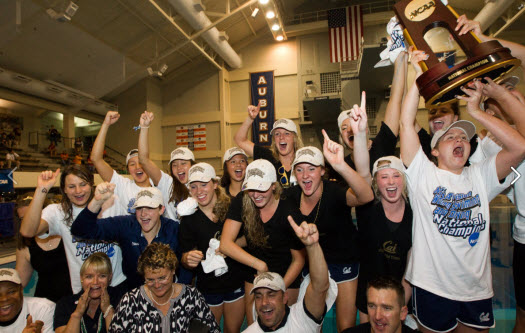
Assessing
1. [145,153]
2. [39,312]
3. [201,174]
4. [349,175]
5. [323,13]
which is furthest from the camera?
[323,13]

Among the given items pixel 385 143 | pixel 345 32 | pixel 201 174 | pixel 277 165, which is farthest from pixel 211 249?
pixel 345 32

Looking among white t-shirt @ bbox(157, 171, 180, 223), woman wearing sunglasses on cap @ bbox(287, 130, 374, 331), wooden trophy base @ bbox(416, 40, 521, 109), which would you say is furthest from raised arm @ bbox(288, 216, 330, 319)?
white t-shirt @ bbox(157, 171, 180, 223)

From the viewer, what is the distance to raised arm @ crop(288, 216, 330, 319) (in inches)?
85.5

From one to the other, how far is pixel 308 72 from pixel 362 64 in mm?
6955

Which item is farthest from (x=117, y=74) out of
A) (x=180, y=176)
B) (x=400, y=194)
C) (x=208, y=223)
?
(x=400, y=194)

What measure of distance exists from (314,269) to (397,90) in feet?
5.97

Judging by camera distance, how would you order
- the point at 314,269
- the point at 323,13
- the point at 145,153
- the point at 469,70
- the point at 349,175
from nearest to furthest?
the point at 469,70 < the point at 314,269 < the point at 349,175 < the point at 145,153 < the point at 323,13

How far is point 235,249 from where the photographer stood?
2.79 meters

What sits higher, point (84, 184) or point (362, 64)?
point (362, 64)

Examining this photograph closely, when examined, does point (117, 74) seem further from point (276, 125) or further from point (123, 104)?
point (276, 125)

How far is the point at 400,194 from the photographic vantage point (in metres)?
2.66

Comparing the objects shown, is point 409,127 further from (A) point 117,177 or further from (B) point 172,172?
(A) point 117,177

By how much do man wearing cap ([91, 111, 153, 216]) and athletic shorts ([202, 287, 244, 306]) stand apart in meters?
1.48

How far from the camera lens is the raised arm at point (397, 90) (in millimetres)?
2828
